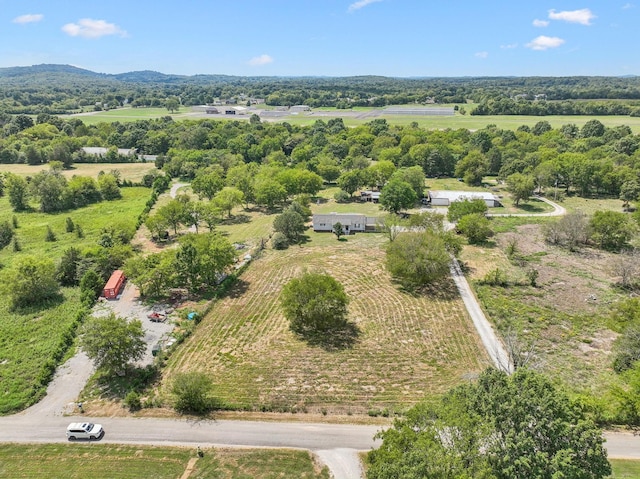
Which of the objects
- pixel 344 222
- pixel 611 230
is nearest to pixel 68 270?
pixel 344 222

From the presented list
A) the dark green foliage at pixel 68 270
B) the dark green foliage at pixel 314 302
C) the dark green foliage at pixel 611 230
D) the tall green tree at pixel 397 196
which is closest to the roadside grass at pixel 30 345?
the dark green foliage at pixel 68 270

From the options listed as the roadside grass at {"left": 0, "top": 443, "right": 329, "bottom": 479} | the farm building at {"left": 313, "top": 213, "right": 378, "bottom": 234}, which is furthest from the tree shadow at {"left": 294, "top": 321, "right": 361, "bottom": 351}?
the farm building at {"left": 313, "top": 213, "right": 378, "bottom": 234}

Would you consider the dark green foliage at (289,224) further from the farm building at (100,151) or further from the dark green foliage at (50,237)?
the farm building at (100,151)

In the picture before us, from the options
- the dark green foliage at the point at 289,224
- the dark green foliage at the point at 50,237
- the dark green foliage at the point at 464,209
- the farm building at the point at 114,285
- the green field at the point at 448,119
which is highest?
the green field at the point at 448,119

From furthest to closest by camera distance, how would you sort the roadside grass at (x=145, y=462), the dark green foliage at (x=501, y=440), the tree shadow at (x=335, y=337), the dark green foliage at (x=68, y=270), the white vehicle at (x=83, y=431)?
the dark green foliage at (x=68, y=270) < the tree shadow at (x=335, y=337) < the white vehicle at (x=83, y=431) < the roadside grass at (x=145, y=462) < the dark green foliage at (x=501, y=440)

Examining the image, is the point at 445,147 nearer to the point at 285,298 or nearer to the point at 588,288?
the point at 588,288

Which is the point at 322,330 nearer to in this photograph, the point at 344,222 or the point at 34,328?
the point at 34,328

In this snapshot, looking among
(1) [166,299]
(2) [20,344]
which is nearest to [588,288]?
(1) [166,299]

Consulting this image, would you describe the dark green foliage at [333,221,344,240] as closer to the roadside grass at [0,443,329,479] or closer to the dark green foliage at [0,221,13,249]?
the roadside grass at [0,443,329,479]
